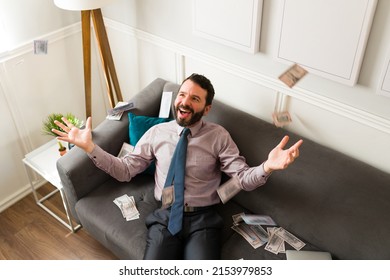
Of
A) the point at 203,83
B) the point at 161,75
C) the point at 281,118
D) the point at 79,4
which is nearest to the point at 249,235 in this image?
the point at 281,118

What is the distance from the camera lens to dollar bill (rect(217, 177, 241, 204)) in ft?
7.11

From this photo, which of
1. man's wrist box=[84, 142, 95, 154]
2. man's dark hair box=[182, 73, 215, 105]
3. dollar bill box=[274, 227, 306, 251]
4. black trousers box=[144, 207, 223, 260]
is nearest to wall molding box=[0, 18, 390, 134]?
man's dark hair box=[182, 73, 215, 105]

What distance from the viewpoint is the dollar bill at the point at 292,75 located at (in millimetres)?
2170

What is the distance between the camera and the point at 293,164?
2.21m

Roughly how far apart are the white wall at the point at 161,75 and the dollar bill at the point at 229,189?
53 centimetres

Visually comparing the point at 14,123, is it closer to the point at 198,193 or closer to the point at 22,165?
the point at 22,165

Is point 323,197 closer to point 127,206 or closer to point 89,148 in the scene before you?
point 127,206

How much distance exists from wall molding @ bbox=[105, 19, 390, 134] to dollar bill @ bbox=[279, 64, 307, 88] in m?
0.07

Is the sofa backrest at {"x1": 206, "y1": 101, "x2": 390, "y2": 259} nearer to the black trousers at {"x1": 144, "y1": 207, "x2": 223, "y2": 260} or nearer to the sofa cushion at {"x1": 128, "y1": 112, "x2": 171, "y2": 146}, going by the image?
the black trousers at {"x1": 144, "y1": 207, "x2": 223, "y2": 260}

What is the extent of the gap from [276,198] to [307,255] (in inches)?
13.6

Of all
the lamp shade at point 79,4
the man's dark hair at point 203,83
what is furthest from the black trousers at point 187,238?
the lamp shade at point 79,4

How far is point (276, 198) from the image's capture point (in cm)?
223

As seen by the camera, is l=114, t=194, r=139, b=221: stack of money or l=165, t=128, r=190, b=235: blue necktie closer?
l=165, t=128, r=190, b=235: blue necktie

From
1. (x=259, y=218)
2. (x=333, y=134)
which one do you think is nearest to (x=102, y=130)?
(x=259, y=218)
